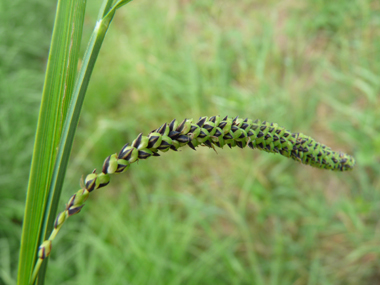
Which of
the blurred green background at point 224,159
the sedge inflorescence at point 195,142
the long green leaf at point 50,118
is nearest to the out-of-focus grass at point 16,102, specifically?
the blurred green background at point 224,159

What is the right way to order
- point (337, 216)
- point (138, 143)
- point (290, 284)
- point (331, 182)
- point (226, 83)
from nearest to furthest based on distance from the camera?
point (138, 143)
point (290, 284)
point (337, 216)
point (331, 182)
point (226, 83)

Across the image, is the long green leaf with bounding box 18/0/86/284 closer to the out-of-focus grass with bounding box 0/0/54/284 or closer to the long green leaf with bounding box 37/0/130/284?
the long green leaf with bounding box 37/0/130/284

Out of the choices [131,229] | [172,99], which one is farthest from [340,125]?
[131,229]

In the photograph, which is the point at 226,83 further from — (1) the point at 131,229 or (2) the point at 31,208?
(2) the point at 31,208

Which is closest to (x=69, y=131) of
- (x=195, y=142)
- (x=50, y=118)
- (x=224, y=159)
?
(x=50, y=118)

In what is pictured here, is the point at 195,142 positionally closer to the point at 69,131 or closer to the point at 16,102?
the point at 69,131

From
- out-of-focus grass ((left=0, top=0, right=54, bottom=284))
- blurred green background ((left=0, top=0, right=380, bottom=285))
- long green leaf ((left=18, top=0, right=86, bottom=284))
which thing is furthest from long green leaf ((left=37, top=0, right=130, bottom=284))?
out-of-focus grass ((left=0, top=0, right=54, bottom=284))
